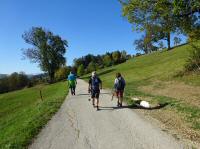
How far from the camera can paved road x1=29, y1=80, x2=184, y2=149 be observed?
28.5ft

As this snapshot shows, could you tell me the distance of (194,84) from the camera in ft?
80.5

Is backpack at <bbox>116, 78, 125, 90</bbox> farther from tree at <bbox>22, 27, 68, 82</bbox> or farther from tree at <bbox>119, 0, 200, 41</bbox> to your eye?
tree at <bbox>22, 27, 68, 82</bbox>

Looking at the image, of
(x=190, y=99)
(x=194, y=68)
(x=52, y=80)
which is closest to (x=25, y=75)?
(x=52, y=80)

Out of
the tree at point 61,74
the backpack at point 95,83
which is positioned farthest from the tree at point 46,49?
the backpack at point 95,83

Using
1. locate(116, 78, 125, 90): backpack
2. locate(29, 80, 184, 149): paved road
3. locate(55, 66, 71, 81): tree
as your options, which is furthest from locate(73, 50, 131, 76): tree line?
locate(29, 80, 184, 149): paved road

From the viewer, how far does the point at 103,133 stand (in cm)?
1005

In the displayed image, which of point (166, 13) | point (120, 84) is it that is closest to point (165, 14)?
point (166, 13)

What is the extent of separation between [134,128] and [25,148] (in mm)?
4181

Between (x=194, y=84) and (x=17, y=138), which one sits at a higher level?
(x=194, y=84)

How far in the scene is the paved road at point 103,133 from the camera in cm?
868

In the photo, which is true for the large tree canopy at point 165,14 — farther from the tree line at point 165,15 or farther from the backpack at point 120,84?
the backpack at point 120,84

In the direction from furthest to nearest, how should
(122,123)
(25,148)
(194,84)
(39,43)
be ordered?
1. (39,43)
2. (194,84)
3. (122,123)
4. (25,148)

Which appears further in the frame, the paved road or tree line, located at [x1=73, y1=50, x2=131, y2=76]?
tree line, located at [x1=73, y1=50, x2=131, y2=76]

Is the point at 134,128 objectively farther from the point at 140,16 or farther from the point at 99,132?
the point at 140,16
